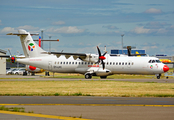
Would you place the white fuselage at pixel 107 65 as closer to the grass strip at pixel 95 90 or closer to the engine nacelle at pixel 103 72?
the engine nacelle at pixel 103 72

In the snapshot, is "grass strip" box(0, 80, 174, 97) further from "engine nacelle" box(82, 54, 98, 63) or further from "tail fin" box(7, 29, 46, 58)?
"tail fin" box(7, 29, 46, 58)

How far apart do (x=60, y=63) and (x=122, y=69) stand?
33.9 ft

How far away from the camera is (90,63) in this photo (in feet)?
142

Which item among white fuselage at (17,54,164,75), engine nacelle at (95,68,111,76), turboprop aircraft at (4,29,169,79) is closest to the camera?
white fuselage at (17,54,164,75)

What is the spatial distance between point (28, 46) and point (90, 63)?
11.0 metres

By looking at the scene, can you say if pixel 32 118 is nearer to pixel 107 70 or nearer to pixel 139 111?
pixel 139 111

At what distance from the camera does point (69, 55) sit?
1658 inches

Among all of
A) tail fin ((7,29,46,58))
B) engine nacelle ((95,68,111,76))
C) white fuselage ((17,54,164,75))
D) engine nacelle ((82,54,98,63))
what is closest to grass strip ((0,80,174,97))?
white fuselage ((17,54,164,75))

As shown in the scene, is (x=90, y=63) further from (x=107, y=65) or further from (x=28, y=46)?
(x=28, y=46)

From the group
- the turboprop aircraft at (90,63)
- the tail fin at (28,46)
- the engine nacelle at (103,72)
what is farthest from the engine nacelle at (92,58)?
the tail fin at (28,46)

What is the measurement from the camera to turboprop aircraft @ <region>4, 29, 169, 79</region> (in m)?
40.4

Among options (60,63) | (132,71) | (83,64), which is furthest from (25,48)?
A: (132,71)

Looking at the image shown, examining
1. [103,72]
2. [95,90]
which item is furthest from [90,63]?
[95,90]

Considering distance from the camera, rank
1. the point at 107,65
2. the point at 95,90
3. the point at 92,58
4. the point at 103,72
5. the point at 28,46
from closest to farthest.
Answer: the point at 95,90 → the point at 103,72 → the point at 107,65 → the point at 92,58 → the point at 28,46
